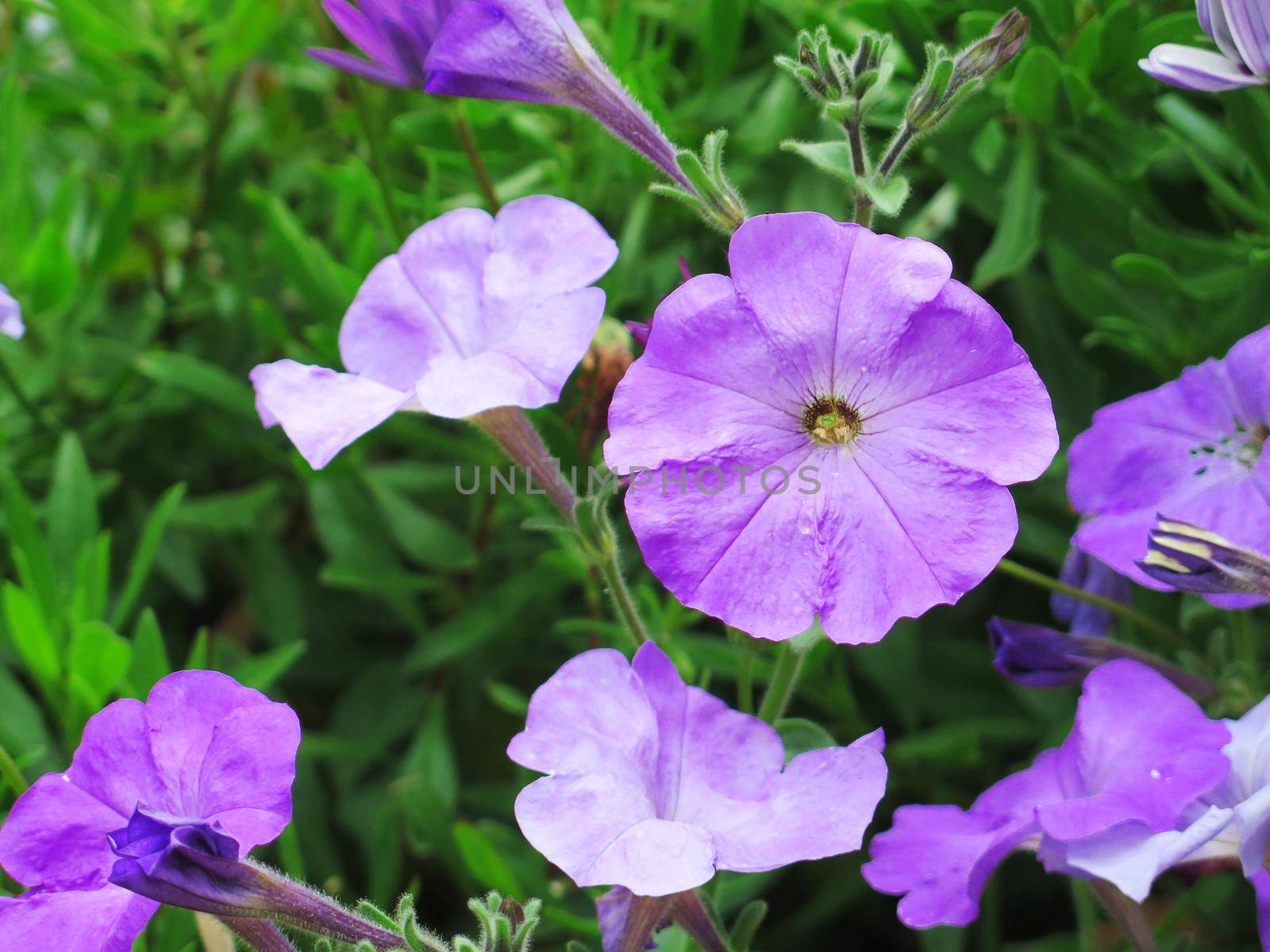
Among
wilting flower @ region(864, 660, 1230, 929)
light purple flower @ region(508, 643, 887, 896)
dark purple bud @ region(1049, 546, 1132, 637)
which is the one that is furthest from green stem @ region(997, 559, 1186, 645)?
light purple flower @ region(508, 643, 887, 896)

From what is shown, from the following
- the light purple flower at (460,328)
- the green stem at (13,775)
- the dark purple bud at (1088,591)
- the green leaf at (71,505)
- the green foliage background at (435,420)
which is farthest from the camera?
the green leaf at (71,505)

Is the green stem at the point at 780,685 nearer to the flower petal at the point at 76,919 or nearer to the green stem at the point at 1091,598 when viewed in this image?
the green stem at the point at 1091,598

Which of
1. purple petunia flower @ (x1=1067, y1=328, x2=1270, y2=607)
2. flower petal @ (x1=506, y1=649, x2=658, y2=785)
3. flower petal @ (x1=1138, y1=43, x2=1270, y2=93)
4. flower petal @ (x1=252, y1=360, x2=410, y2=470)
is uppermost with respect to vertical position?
flower petal @ (x1=1138, y1=43, x2=1270, y2=93)

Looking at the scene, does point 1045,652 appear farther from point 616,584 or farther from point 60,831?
point 60,831

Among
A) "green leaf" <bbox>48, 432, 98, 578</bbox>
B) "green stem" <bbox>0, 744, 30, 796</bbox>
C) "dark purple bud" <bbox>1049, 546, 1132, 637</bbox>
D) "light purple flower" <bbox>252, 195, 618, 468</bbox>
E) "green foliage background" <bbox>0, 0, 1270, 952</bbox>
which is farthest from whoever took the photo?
"green leaf" <bbox>48, 432, 98, 578</bbox>

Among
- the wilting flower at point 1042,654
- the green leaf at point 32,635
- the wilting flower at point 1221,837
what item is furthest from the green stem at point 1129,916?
the green leaf at point 32,635

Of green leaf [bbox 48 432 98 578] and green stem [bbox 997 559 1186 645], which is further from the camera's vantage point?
green leaf [bbox 48 432 98 578]

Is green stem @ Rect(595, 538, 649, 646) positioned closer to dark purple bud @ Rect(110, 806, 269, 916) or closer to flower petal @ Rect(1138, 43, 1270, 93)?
dark purple bud @ Rect(110, 806, 269, 916)
